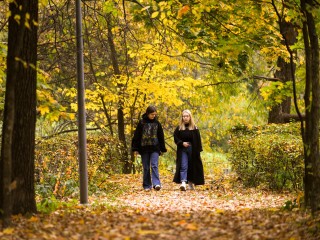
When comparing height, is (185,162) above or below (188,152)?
below

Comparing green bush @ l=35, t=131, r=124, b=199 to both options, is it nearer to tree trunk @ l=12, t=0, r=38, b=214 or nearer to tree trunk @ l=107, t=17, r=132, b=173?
tree trunk @ l=12, t=0, r=38, b=214

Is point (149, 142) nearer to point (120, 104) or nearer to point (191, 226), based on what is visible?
point (120, 104)

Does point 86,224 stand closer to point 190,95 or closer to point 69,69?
point 190,95

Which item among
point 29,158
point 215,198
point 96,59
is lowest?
point 215,198

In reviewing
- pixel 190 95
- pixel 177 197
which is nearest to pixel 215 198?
pixel 177 197

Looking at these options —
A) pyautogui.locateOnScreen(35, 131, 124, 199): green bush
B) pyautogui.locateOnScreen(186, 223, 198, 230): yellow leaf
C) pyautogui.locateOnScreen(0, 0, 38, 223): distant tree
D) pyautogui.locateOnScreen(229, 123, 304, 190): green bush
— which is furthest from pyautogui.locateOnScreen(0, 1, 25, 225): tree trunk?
pyautogui.locateOnScreen(229, 123, 304, 190): green bush

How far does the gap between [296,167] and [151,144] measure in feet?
11.1

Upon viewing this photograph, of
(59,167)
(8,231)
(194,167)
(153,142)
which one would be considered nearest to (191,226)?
(8,231)

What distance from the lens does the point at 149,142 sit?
13.3 meters

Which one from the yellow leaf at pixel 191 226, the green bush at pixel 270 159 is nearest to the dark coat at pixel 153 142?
the green bush at pixel 270 159

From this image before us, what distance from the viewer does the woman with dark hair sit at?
43.8 ft

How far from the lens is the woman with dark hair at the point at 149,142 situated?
526 inches

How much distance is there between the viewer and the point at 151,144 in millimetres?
13328

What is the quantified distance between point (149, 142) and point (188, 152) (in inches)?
46.1
